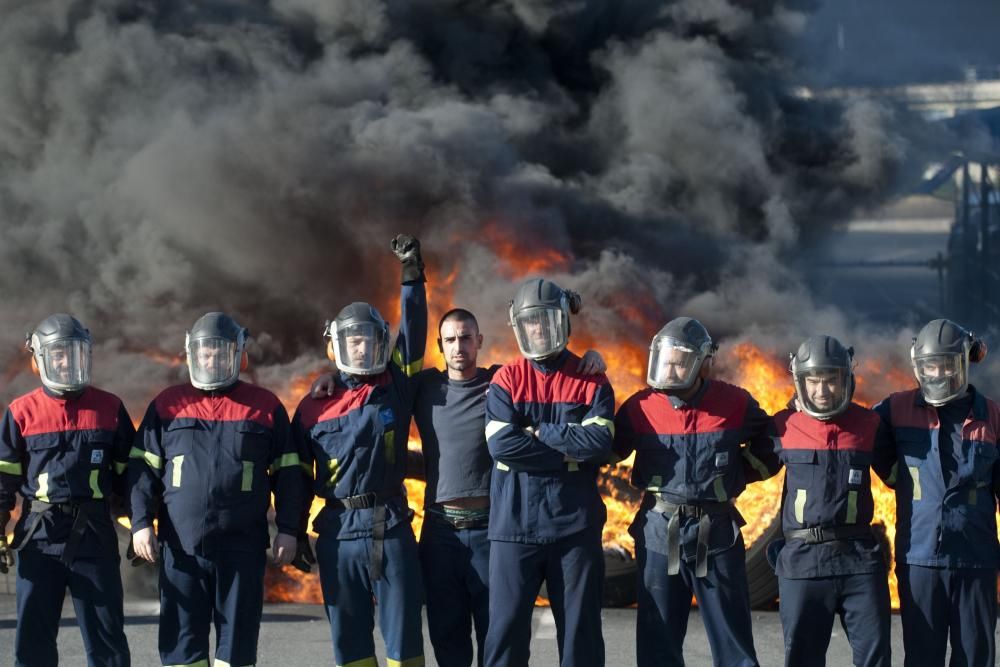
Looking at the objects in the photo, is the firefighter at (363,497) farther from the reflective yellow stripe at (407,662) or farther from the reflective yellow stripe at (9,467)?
the reflective yellow stripe at (9,467)

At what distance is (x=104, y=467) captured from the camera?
565 centimetres

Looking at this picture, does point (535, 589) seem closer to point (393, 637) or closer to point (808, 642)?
point (393, 637)

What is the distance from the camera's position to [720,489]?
5477 millimetres

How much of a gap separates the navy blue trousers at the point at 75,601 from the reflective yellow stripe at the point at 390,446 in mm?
1290

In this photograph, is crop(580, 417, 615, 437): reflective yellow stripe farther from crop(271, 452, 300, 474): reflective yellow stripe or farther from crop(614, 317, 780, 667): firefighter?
crop(271, 452, 300, 474): reflective yellow stripe

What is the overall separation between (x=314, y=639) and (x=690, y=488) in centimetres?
298

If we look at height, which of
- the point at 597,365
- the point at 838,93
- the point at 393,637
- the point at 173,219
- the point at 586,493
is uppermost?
the point at 838,93

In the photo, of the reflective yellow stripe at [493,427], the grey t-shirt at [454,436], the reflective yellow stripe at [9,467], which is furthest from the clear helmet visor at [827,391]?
the reflective yellow stripe at [9,467]

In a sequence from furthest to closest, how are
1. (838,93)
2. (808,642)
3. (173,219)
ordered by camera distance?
(838,93)
(173,219)
(808,642)

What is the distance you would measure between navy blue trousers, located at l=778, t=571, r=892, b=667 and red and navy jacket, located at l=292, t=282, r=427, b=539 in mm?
1715

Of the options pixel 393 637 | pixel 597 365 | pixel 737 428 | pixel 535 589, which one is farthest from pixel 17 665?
pixel 737 428

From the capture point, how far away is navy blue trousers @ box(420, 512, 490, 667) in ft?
18.8

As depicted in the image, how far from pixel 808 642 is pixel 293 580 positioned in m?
4.04

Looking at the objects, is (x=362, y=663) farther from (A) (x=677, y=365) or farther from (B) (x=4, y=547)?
(A) (x=677, y=365)
